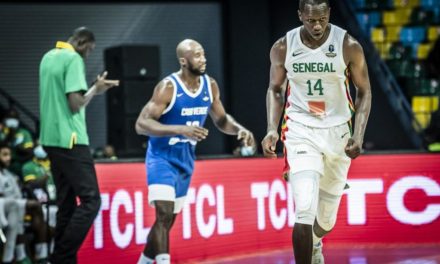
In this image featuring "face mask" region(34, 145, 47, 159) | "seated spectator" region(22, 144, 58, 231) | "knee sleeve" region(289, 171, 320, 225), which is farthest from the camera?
"face mask" region(34, 145, 47, 159)

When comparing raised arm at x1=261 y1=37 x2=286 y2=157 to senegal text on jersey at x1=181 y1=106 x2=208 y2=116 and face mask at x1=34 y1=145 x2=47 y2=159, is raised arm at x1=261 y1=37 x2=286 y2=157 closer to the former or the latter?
senegal text on jersey at x1=181 y1=106 x2=208 y2=116

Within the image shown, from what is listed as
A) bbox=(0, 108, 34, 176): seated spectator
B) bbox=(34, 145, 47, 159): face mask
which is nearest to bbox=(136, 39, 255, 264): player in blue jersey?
bbox=(34, 145, 47, 159): face mask

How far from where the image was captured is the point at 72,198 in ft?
27.0

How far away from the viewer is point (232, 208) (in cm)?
1049

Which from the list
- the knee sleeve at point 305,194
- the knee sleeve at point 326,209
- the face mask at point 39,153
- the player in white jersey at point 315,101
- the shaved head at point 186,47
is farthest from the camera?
the face mask at point 39,153

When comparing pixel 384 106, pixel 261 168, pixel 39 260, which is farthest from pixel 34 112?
pixel 39 260

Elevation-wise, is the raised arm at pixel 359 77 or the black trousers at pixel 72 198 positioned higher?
the raised arm at pixel 359 77

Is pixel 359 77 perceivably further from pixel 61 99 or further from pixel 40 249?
pixel 40 249

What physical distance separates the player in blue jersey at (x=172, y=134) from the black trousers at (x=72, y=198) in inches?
18.7

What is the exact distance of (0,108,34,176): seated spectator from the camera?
45.4 feet

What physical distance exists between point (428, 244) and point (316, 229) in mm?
3391

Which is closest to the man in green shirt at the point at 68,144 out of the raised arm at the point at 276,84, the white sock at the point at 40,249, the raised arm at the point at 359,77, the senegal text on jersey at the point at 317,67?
the white sock at the point at 40,249

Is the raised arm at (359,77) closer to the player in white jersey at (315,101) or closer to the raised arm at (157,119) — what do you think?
the player in white jersey at (315,101)

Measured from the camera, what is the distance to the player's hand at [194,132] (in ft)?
25.6
